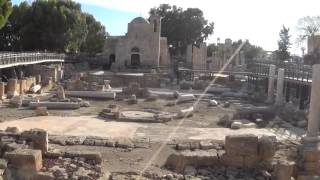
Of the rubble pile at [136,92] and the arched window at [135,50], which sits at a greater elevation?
the arched window at [135,50]

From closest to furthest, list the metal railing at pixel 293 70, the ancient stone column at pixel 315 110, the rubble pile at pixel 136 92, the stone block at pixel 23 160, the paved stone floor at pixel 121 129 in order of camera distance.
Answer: the stone block at pixel 23 160 → the ancient stone column at pixel 315 110 → the paved stone floor at pixel 121 129 → the metal railing at pixel 293 70 → the rubble pile at pixel 136 92

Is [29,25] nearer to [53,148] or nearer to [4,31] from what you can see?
[4,31]

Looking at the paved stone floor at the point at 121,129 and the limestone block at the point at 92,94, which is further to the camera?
the limestone block at the point at 92,94

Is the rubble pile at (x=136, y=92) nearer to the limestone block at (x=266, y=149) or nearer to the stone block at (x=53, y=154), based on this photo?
the stone block at (x=53, y=154)

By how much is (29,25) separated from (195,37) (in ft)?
100

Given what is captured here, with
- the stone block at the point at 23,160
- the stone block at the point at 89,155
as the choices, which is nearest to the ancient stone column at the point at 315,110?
the stone block at the point at 89,155

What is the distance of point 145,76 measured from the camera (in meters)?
44.7

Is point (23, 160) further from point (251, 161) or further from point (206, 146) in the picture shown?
point (251, 161)

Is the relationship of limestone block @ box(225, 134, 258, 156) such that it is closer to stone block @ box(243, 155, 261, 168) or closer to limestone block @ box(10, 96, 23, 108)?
stone block @ box(243, 155, 261, 168)

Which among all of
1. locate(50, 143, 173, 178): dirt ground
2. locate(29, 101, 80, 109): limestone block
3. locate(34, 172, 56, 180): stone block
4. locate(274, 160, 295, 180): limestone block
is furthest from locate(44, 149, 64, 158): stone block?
locate(29, 101, 80, 109): limestone block

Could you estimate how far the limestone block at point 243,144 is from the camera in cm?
→ 1573

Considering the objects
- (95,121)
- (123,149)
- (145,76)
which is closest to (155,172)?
(123,149)

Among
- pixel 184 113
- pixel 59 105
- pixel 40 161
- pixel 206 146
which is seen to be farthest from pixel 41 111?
pixel 40 161

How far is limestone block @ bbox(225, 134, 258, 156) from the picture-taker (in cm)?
1573
